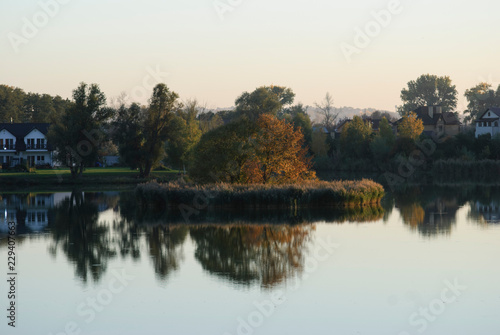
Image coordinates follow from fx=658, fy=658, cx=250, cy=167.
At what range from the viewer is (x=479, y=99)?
16688cm

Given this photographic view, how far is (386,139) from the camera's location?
94250 millimetres

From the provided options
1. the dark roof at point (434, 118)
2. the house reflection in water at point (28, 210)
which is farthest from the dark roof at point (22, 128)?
the dark roof at point (434, 118)

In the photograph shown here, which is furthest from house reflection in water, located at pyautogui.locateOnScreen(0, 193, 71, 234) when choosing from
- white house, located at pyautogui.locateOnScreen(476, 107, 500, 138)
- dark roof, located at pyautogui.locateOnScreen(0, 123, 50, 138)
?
white house, located at pyautogui.locateOnScreen(476, 107, 500, 138)

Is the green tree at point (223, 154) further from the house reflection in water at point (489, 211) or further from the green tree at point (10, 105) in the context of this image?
the green tree at point (10, 105)

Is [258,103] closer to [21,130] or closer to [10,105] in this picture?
[21,130]

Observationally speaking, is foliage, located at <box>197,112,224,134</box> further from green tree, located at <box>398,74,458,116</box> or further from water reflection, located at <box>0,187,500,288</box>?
green tree, located at <box>398,74,458,116</box>

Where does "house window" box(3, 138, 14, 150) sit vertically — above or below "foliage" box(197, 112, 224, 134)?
below

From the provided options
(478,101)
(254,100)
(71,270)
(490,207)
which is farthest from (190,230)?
(478,101)

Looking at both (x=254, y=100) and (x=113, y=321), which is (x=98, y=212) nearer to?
(x=113, y=321)

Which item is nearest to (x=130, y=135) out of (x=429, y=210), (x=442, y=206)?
(x=442, y=206)

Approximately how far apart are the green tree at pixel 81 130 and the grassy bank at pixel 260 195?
35.5 meters

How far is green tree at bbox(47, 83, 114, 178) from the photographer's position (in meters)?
73.4

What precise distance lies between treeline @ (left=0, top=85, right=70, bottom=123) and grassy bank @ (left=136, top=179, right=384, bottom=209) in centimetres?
9016

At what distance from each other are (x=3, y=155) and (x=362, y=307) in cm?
8925
